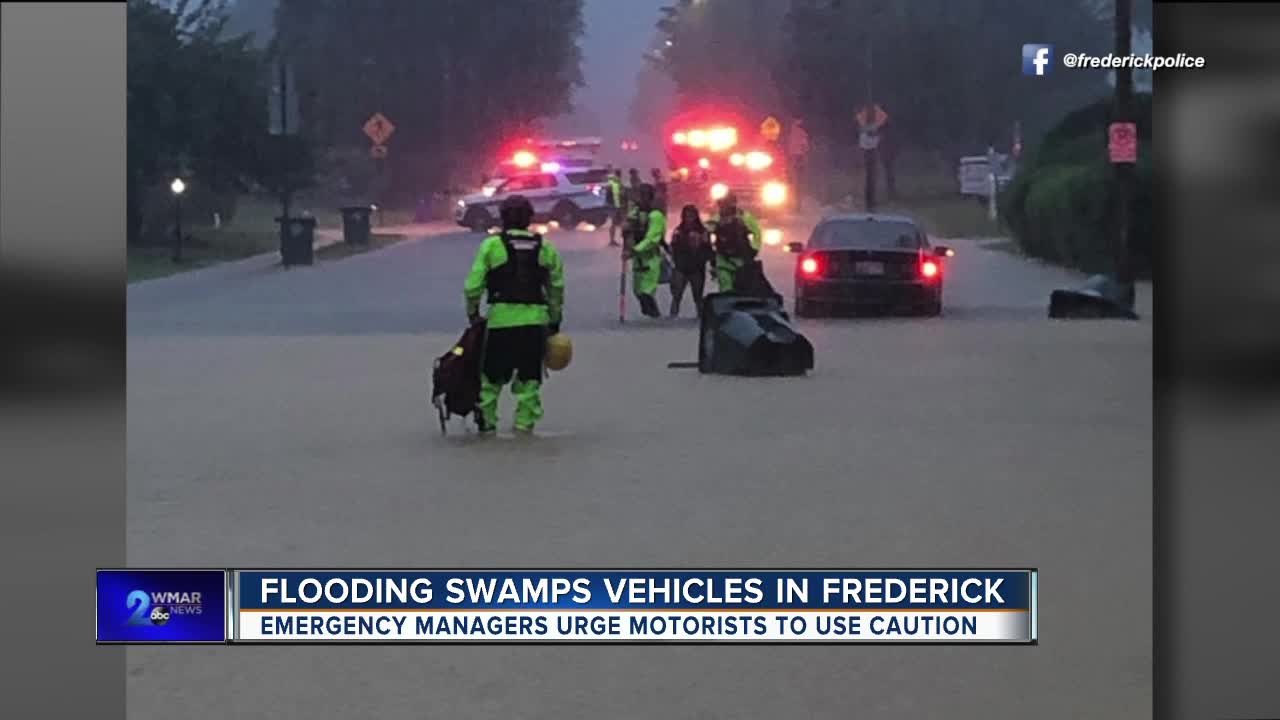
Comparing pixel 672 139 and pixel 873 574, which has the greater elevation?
pixel 672 139

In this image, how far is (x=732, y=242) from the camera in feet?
76.4

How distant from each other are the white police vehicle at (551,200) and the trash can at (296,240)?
16579 millimetres

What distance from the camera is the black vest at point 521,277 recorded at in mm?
13836

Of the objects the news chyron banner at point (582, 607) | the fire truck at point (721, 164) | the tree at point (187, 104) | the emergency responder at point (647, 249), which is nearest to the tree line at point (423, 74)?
the fire truck at point (721, 164)

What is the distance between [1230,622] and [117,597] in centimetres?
344

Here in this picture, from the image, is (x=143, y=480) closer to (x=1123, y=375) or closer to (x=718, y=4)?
(x=1123, y=375)

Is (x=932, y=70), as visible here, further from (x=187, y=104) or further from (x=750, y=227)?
(x=750, y=227)

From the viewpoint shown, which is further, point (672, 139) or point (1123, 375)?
point (672, 139)

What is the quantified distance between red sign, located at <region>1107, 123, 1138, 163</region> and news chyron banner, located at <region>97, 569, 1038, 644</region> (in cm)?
1887

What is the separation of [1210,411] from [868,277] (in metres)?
13.7

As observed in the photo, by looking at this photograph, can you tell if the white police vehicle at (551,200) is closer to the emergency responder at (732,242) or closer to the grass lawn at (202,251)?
the grass lawn at (202,251)

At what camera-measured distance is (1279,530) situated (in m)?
9.16

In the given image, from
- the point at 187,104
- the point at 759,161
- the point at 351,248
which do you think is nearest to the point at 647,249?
the point at 187,104

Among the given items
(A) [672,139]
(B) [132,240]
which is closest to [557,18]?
(A) [672,139]
